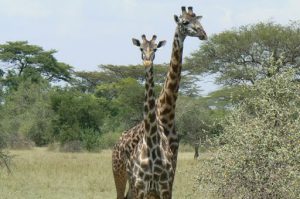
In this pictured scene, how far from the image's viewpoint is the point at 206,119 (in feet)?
78.2

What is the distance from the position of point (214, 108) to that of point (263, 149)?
757 inches

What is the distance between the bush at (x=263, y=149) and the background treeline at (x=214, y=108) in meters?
0.01

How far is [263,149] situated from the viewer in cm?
672

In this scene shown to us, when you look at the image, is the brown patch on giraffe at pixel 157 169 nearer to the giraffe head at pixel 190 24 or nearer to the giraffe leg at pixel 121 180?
the giraffe head at pixel 190 24

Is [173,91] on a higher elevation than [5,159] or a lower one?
higher

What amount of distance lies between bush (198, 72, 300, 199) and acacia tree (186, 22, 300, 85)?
12.4 m

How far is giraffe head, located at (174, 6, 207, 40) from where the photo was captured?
18.8 feet

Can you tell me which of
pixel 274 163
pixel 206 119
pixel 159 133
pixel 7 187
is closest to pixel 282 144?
pixel 274 163

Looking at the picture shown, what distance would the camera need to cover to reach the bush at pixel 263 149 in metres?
6.61

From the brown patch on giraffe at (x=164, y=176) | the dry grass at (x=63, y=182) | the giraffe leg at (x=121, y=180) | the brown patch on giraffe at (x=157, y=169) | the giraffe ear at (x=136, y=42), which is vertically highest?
the giraffe ear at (x=136, y=42)

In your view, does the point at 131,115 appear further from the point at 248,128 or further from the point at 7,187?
the point at 248,128

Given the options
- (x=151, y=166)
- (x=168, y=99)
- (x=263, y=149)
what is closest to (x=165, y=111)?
(x=168, y=99)

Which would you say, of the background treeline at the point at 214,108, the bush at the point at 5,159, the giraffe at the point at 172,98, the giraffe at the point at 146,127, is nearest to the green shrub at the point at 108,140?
the background treeline at the point at 214,108

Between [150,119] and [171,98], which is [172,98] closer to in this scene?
[171,98]
